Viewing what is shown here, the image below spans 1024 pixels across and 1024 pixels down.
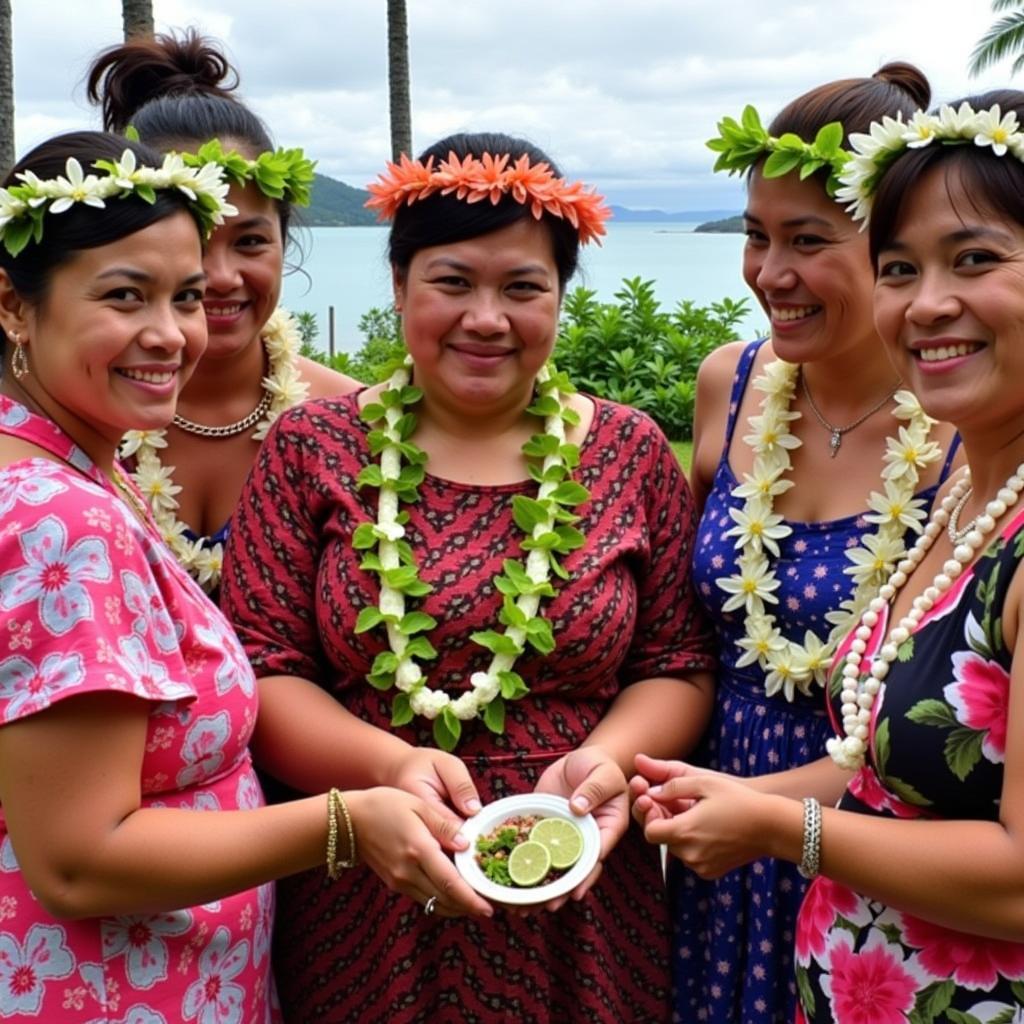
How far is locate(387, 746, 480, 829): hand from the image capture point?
2.82m

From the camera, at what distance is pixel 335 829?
2.54 metres

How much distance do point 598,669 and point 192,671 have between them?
1.00m

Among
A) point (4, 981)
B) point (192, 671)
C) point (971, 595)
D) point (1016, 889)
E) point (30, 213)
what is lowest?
point (4, 981)

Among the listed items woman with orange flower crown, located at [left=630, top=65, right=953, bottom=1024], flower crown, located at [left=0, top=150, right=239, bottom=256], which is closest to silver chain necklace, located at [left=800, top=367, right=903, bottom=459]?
woman with orange flower crown, located at [left=630, top=65, right=953, bottom=1024]

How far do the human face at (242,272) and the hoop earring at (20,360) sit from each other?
3.86 ft

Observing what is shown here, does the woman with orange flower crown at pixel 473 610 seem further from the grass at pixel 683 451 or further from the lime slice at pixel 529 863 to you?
the grass at pixel 683 451

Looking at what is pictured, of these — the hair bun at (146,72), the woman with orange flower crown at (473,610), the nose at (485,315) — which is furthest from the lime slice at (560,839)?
the hair bun at (146,72)

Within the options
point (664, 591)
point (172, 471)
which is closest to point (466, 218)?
point (664, 591)

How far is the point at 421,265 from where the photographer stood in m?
3.19

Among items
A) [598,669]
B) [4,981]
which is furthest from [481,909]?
[4,981]

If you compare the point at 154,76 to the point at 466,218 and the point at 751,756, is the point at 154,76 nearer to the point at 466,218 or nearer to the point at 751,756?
the point at 466,218

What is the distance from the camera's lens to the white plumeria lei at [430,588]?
300 cm

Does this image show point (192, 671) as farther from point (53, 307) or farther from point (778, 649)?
point (778, 649)

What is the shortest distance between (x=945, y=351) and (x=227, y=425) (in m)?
2.11
